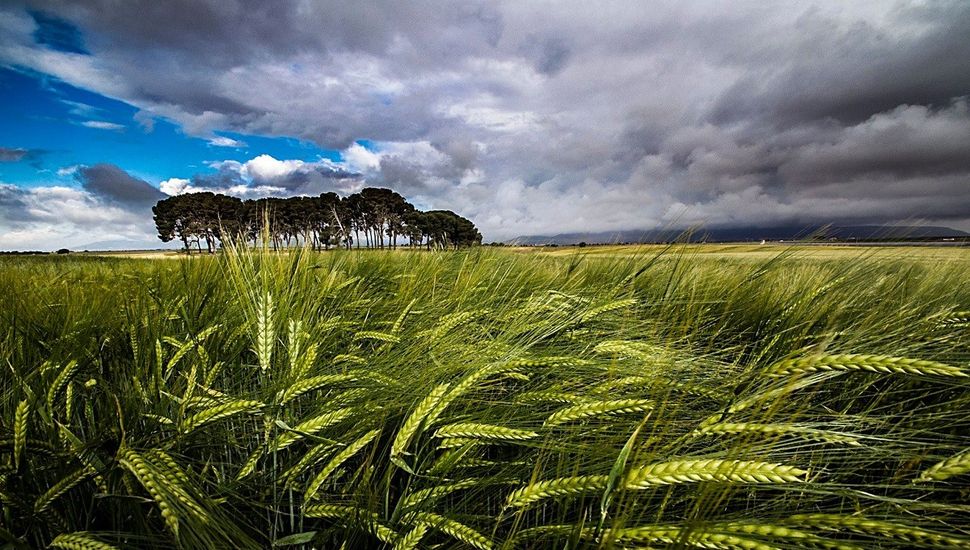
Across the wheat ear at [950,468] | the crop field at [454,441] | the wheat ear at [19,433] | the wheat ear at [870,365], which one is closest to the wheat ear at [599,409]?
the crop field at [454,441]

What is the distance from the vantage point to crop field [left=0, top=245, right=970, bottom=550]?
28.3 inches

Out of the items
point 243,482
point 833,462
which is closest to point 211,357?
point 243,482

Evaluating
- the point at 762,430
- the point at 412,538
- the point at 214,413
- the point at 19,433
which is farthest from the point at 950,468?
the point at 19,433

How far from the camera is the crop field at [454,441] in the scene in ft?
2.36

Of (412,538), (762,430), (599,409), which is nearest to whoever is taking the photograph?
(762,430)

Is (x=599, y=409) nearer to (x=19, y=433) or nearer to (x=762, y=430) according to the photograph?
(x=762, y=430)

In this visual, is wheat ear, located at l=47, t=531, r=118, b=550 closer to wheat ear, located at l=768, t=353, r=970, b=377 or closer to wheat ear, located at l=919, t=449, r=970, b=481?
wheat ear, located at l=768, t=353, r=970, b=377

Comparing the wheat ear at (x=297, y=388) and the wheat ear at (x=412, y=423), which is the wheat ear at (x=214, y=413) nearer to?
the wheat ear at (x=297, y=388)

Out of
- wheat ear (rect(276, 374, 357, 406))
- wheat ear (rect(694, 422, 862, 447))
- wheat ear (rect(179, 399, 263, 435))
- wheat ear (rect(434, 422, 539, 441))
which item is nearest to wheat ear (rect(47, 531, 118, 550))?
wheat ear (rect(179, 399, 263, 435))

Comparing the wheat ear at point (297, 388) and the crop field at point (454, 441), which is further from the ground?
the wheat ear at point (297, 388)

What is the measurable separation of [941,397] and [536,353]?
1.44 meters

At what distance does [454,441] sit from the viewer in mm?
977

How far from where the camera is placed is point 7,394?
1.14 m

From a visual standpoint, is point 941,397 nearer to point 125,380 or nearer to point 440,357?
point 440,357
